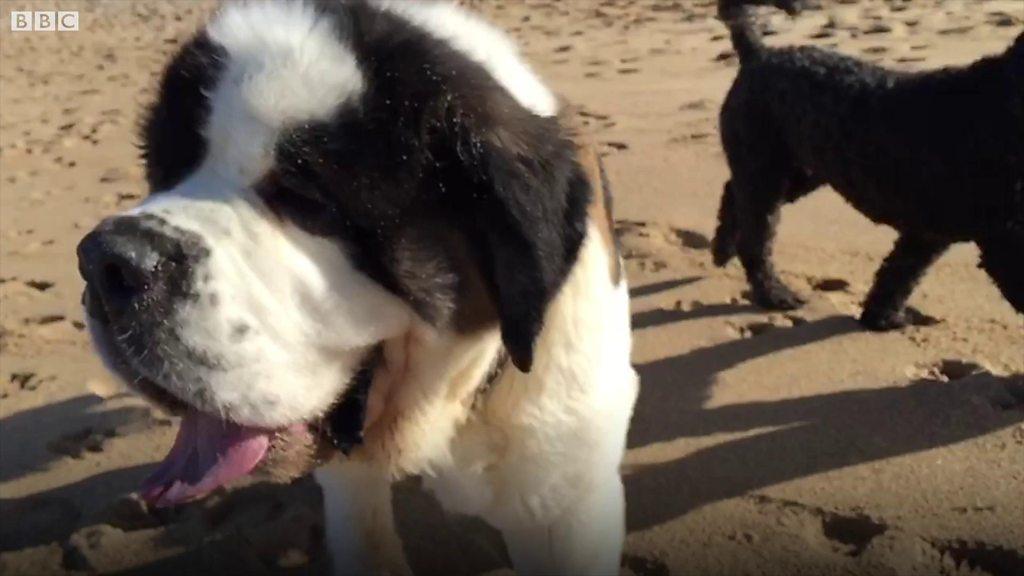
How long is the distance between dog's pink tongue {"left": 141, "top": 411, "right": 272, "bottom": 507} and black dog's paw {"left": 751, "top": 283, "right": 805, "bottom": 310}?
2406 mm

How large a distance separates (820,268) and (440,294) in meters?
2.78

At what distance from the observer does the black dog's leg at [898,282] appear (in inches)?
140

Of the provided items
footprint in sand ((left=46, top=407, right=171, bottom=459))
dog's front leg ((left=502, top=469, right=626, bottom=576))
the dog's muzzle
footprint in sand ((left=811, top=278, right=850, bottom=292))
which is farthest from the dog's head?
footprint in sand ((left=811, top=278, right=850, bottom=292))

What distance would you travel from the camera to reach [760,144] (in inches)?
146

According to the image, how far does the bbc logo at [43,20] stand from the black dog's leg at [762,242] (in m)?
9.08

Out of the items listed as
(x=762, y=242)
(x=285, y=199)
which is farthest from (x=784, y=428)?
(x=285, y=199)

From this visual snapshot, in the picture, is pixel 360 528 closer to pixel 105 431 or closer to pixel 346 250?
pixel 346 250

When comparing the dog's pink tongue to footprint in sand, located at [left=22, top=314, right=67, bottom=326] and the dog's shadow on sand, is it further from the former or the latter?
footprint in sand, located at [left=22, top=314, right=67, bottom=326]

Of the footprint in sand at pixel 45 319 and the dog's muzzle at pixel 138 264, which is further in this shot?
the footprint in sand at pixel 45 319

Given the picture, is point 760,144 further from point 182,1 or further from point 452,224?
point 182,1

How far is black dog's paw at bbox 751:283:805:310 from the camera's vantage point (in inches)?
149

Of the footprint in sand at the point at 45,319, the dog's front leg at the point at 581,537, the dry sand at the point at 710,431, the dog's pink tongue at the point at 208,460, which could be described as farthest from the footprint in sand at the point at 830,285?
the footprint in sand at the point at 45,319

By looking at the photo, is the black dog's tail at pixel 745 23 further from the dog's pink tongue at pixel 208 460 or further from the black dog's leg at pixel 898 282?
the dog's pink tongue at pixel 208 460

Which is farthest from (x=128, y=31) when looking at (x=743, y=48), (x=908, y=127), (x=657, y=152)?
(x=908, y=127)
